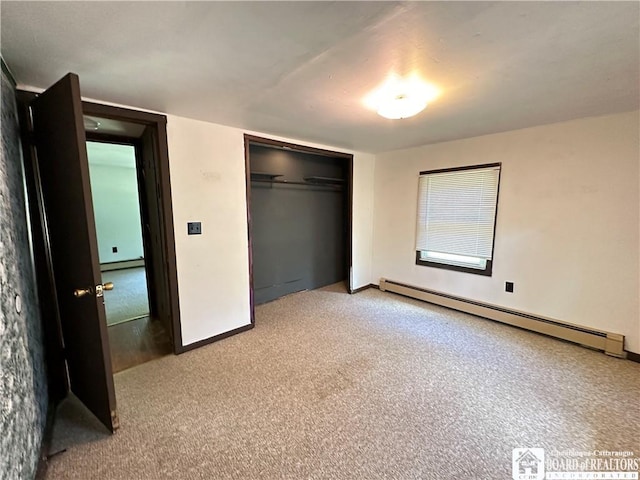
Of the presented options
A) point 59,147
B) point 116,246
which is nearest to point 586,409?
point 59,147

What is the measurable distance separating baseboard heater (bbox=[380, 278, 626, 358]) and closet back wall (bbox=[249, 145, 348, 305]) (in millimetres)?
1351

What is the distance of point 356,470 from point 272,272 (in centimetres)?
277

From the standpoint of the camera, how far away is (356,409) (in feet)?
6.20

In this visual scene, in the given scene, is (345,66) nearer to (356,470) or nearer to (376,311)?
(356,470)

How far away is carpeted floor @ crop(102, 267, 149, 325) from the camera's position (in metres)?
3.54

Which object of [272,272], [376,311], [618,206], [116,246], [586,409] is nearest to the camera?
[586,409]

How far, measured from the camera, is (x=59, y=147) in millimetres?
1573

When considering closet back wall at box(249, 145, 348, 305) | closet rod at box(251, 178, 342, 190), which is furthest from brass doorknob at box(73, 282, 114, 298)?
closet rod at box(251, 178, 342, 190)

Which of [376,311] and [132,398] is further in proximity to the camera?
[376,311]

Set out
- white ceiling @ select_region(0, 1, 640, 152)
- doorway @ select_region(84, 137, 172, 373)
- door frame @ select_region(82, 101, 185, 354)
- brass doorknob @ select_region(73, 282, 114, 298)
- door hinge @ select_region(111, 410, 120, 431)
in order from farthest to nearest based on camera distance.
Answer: doorway @ select_region(84, 137, 172, 373)
door frame @ select_region(82, 101, 185, 354)
door hinge @ select_region(111, 410, 120, 431)
brass doorknob @ select_region(73, 282, 114, 298)
white ceiling @ select_region(0, 1, 640, 152)

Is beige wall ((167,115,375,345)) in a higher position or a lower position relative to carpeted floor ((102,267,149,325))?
higher

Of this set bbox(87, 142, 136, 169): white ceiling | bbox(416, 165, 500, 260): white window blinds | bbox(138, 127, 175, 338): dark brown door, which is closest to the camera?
bbox(138, 127, 175, 338): dark brown door
